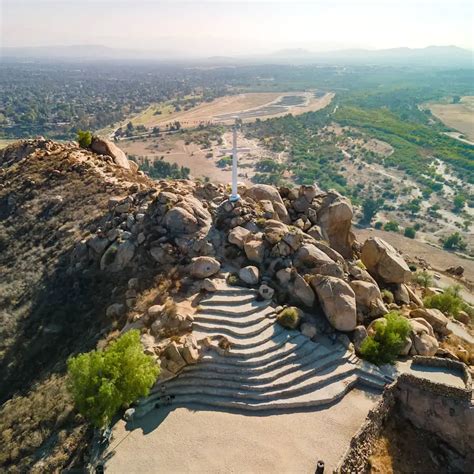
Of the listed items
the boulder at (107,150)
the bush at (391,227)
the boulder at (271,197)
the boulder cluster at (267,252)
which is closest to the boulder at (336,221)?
the boulder cluster at (267,252)

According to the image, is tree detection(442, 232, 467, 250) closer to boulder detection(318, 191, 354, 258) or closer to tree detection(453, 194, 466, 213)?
tree detection(453, 194, 466, 213)

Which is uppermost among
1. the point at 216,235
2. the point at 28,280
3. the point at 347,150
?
the point at 216,235

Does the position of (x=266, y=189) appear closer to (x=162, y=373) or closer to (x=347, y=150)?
(x=162, y=373)

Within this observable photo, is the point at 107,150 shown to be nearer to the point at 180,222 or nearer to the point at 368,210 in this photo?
the point at 180,222

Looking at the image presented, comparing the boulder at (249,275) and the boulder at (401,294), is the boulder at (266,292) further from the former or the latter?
the boulder at (401,294)

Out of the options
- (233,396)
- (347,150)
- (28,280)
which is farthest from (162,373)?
(347,150)
